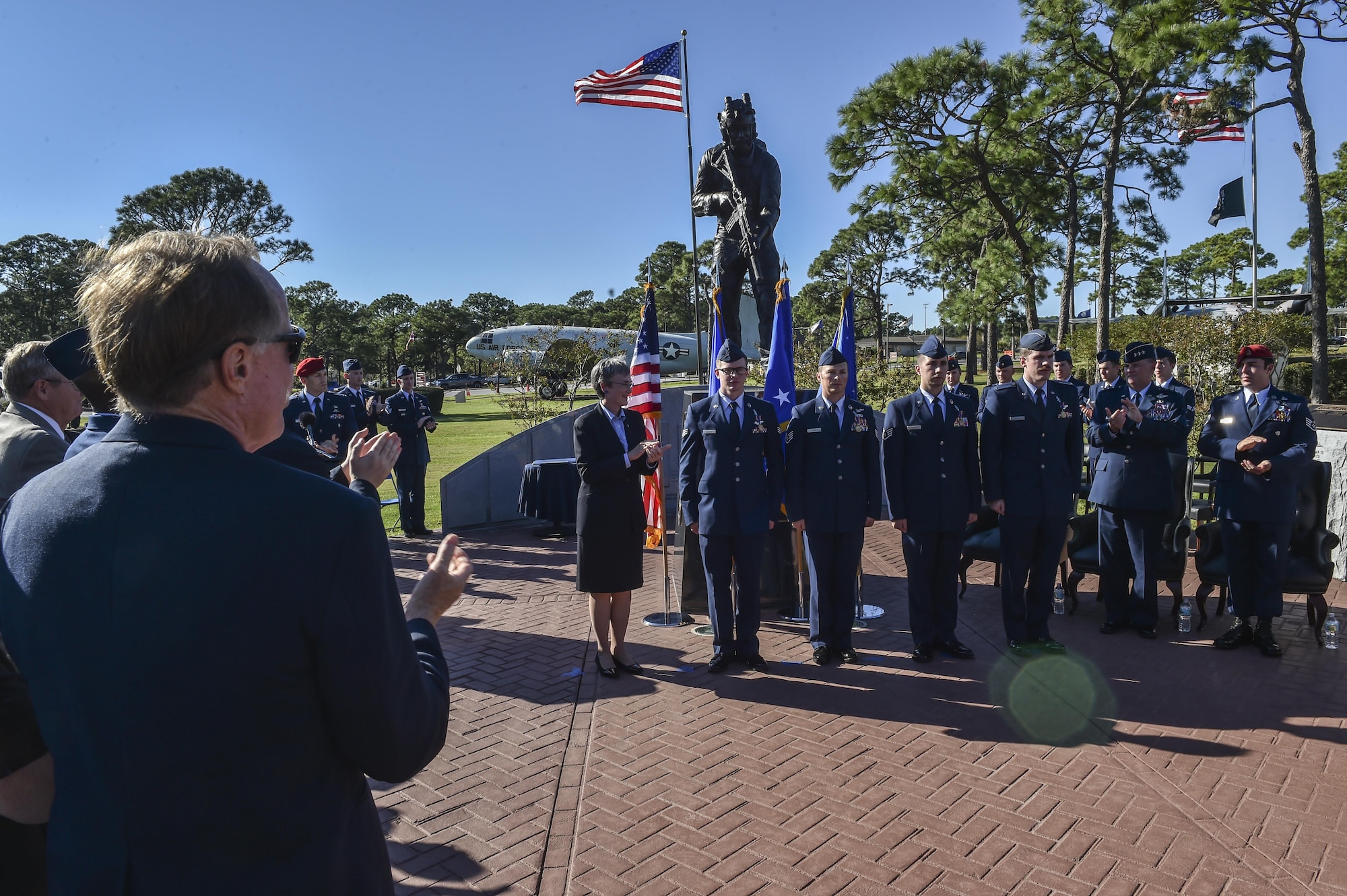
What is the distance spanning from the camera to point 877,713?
4.83 metres

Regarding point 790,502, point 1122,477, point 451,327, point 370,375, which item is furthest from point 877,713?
point 370,375

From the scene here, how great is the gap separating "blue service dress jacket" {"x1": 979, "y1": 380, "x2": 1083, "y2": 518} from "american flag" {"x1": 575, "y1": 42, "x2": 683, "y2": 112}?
7859 mm

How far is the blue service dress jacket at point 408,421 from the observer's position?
1036cm

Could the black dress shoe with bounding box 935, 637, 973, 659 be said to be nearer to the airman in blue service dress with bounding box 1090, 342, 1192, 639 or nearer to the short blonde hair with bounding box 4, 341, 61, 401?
the airman in blue service dress with bounding box 1090, 342, 1192, 639

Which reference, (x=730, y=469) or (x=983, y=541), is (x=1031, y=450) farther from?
(x=730, y=469)

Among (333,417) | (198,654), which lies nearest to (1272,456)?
(198,654)

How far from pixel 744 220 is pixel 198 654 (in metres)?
9.18

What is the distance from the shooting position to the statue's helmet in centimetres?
959

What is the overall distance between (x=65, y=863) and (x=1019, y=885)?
10.2 feet

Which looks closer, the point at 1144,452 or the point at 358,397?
the point at 1144,452

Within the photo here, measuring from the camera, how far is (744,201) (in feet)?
32.0

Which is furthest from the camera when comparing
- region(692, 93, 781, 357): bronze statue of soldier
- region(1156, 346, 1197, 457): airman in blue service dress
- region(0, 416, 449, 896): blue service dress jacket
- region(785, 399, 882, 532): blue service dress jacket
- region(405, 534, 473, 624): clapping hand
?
region(692, 93, 781, 357): bronze statue of soldier

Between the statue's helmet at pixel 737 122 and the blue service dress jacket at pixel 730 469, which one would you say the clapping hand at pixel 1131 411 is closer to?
the blue service dress jacket at pixel 730 469

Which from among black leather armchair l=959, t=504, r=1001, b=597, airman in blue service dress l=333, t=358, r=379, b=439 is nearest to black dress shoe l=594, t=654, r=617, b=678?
A: black leather armchair l=959, t=504, r=1001, b=597
